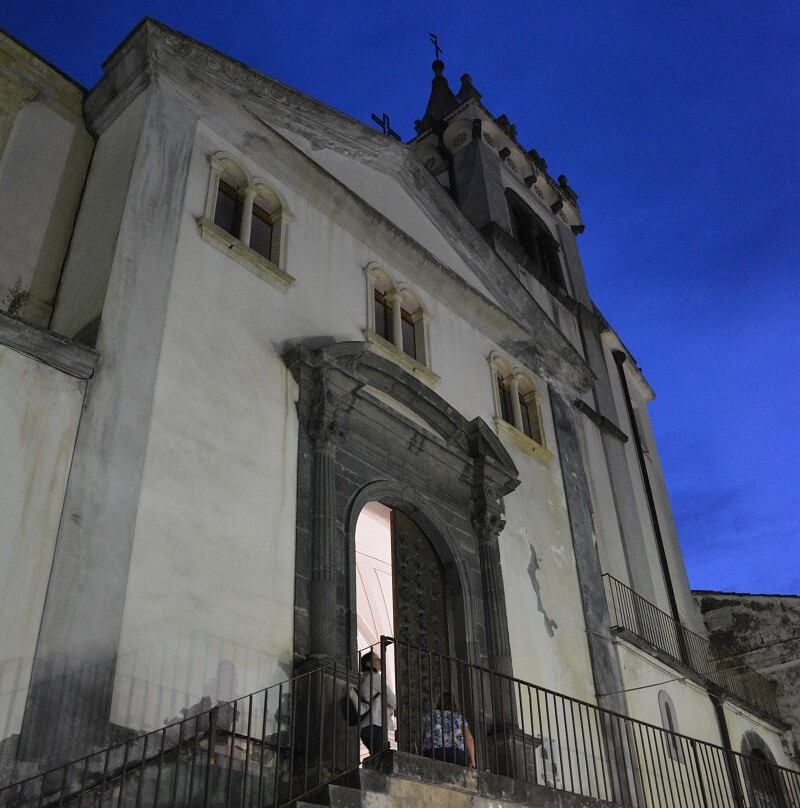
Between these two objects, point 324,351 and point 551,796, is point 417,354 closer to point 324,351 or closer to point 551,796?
point 324,351

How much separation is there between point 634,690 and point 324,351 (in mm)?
7623

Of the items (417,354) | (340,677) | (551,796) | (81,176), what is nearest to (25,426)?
(340,677)

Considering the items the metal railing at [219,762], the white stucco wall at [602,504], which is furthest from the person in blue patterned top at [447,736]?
the white stucco wall at [602,504]

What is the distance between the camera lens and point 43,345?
8.49 meters

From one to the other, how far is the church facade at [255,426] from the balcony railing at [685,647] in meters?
0.14

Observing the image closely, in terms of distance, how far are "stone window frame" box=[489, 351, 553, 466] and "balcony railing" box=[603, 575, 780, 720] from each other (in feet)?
10.3

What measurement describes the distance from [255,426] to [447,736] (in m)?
3.84

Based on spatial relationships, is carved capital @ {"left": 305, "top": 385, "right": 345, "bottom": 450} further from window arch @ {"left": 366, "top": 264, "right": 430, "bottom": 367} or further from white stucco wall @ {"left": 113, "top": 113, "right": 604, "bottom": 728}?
window arch @ {"left": 366, "top": 264, "right": 430, "bottom": 367}

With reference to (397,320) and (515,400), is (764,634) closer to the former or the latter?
(515,400)

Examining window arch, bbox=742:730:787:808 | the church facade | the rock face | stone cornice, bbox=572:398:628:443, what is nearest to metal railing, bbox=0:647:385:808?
the church facade

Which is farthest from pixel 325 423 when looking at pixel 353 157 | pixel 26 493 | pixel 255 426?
pixel 353 157

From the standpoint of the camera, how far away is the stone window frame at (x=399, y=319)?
43.1 feet

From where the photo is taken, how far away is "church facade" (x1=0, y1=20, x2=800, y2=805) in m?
7.93

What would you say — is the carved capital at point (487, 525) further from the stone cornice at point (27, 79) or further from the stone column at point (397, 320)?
the stone cornice at point (27, 79)
